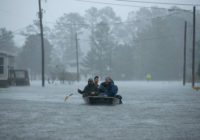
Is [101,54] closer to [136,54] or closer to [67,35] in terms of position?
[136,54]

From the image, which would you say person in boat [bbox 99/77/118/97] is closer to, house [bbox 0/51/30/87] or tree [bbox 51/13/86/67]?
house [bbox 0/51/30/87]

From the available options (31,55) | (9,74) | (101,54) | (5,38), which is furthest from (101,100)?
(5,38)

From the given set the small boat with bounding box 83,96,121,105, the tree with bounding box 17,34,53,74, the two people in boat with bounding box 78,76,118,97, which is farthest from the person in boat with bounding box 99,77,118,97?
the tree with bounding box 17,34,53,74

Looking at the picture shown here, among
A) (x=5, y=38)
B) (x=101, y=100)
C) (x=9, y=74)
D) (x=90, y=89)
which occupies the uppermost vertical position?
(x=5, y=38)

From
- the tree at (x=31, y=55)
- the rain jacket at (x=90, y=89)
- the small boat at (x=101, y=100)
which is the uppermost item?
the tree at (x=31, y=55)

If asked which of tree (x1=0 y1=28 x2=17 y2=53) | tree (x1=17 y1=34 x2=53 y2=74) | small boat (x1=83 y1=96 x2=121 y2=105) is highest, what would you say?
tree (x1=0 y1=28 x2=17 y2=53)

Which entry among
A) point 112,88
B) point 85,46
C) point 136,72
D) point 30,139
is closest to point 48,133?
point 30,139

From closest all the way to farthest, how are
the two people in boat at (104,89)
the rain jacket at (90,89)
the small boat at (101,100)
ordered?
the small boat at (101,100), the two people in boat at (104,89), the rain jacket at (90,89)

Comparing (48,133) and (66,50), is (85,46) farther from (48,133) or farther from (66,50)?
(48,133)

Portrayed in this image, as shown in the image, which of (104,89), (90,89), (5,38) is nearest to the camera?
(104,89)

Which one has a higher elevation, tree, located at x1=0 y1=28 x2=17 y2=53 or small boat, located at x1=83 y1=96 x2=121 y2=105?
tree, located at x1=0 y1=28 x2=17 y2=53

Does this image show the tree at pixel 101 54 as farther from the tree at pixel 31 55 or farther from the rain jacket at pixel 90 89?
the rain jacket at pixel 90 89

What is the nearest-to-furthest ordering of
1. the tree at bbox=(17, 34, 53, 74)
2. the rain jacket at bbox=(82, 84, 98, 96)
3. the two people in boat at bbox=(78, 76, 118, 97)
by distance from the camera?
1. the two people in boat at bbox=(78, 76, 118, 97)
2. the rain jacket at bbox=(82, 84, 98, 96)
3. the tree at bbox=(17, 34, 53, 74)

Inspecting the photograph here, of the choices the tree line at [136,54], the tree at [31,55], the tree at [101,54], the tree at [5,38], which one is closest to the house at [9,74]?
the tree line at [136,54]
